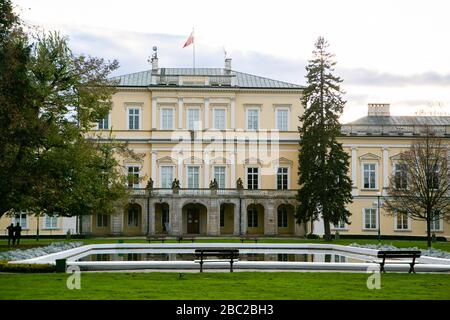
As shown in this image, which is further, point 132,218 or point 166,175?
point 166,175

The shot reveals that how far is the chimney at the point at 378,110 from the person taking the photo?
61531mm

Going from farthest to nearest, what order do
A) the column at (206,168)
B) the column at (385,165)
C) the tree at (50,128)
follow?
the column at (385,165) → the column at (206,168) → the tree at (50,128)

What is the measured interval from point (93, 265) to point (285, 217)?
32.6 metres

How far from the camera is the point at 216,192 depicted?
49.4 metres

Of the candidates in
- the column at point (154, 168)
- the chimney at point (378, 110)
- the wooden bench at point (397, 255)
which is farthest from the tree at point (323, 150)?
the wooden bench at point (397, 255)

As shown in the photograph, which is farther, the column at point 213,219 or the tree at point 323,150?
the column at point 213,219

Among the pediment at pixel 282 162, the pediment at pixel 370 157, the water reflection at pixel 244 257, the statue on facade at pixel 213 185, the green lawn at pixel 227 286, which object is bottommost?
the water reflection at pixel 244 257

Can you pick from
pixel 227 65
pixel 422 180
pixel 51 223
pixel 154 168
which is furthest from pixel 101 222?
pixel 422 180

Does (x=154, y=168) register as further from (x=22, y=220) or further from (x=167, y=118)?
(x=22, y=220)

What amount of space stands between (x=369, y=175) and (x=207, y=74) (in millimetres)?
14758

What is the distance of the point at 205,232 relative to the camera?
50844 mm

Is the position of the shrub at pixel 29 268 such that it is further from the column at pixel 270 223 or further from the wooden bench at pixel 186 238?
the column at pixel 270 223

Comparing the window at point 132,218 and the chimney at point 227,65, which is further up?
the chimney at point 227,65

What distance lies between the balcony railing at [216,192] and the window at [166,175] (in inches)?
91.4
